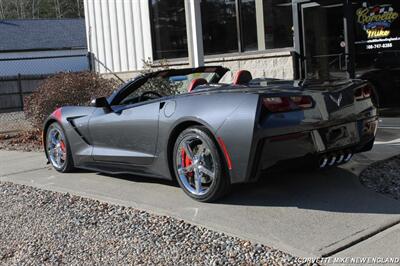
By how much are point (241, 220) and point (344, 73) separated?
6756mm

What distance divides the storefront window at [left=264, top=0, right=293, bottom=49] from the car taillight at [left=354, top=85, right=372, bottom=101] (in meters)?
6.03

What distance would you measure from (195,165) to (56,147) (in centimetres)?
293

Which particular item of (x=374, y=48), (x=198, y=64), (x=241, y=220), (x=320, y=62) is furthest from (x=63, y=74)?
(x=241, y=220)

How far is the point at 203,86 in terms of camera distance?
5926 millimetres

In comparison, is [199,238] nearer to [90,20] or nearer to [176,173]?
[176,173]

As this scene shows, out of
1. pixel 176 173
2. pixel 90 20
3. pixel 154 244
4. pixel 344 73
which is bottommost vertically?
pixel 154 244

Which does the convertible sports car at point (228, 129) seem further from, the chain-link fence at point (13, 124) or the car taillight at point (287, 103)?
the chain-link fence at point (13, 124)

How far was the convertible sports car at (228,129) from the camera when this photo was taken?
16.1 ft

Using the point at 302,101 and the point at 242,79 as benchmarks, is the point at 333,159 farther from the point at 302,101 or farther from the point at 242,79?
the point at 242,79

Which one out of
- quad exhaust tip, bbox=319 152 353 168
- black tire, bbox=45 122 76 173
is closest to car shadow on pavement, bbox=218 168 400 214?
quad exhaust tip, bbox=319 152 353 168

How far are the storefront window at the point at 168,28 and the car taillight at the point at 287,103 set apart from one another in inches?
356

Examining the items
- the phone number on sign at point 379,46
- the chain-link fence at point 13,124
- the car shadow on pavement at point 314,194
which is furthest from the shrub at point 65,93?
the car shadow on pavement at point 314,194

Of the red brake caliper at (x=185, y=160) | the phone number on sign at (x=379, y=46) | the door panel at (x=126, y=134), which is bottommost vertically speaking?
the red brake caliper at (x=185, y=160)

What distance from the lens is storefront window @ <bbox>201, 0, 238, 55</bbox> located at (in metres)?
12.7
